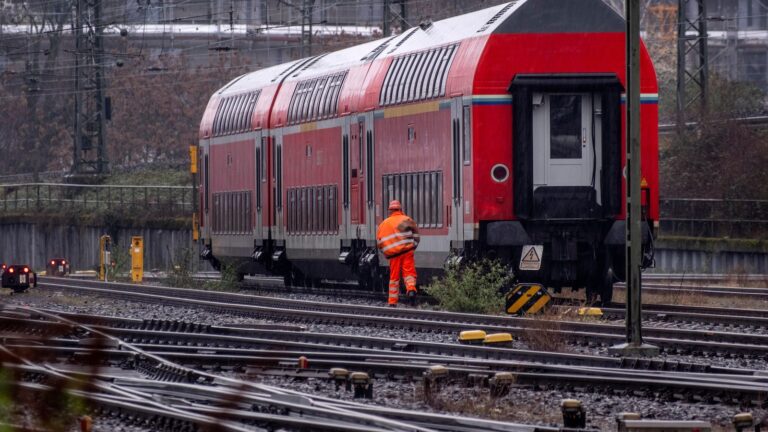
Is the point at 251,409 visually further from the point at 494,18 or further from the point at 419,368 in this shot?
the point at 494,18

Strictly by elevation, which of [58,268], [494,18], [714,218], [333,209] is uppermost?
[494,18]

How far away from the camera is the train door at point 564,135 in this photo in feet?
65.4

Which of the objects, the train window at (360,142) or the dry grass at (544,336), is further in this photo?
the train window at (360,142)

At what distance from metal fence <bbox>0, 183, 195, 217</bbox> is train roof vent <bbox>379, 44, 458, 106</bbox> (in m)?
25.4

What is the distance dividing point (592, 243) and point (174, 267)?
1339cm

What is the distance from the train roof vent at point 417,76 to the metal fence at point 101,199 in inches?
1000

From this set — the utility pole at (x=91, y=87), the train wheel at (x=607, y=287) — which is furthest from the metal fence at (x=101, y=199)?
the train wheel at (x=607, y=287)

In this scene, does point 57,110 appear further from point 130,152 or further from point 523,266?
point 523,266

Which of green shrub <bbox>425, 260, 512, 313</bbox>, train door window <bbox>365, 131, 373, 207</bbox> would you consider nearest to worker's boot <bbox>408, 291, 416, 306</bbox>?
green shrub <bbox>425, 260, 512, 313</bbox>

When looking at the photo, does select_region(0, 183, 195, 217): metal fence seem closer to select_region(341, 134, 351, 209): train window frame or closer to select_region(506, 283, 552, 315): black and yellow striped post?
select_region(341, 134, 351, 209): train window frame

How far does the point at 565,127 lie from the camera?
19.9m

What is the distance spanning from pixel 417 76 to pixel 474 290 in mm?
4219

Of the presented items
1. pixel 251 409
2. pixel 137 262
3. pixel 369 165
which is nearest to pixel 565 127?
pixel 369 165

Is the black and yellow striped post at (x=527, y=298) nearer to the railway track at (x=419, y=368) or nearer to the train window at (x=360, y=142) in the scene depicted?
the railway track at (x=419, y=368)
